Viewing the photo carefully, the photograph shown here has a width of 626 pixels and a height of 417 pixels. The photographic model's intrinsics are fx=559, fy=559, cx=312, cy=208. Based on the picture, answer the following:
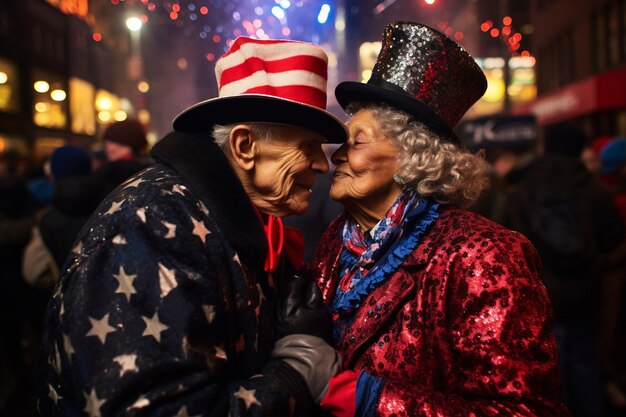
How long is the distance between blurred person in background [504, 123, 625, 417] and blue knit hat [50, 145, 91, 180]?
3.58 meters

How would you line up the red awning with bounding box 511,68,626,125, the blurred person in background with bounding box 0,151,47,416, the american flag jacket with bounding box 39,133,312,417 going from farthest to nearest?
the red awning with bounding box 511,68,626,125 < the blurred person in background with bounding box 0,151,47,416 < the american flag jacket with bounding box 39,133,312,417

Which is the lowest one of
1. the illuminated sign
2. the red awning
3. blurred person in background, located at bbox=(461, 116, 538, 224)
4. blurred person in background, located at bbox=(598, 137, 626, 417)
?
blurred person in background, located at bbox=(598, 137, 626, 417)

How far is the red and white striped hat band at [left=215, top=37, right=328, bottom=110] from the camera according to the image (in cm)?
203

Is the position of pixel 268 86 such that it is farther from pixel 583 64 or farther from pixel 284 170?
pixel 583 64

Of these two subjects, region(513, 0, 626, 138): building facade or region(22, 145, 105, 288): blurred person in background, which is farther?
region(513, 0, 626, 138): building facade

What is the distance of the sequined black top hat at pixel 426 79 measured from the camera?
231cm

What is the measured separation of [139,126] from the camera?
560 centimetres

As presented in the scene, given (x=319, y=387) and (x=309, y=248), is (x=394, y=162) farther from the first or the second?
(x=309, y=248)

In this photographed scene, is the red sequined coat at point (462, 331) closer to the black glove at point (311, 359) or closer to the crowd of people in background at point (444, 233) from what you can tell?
the crowd of people in background at point (444, 233)

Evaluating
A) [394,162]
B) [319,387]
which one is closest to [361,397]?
[319,387]

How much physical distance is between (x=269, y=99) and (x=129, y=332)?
2.88 feet

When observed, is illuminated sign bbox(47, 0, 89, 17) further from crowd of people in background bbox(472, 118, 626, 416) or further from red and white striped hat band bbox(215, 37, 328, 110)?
red and white striped hat band bbox(215, 37, 328, 110)

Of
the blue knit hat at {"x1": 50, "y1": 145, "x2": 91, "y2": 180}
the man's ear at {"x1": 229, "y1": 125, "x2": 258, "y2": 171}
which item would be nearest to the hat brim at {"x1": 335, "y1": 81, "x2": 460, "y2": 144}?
the man's ear at {"x1": 229, "y1": 125, "x2": 258, "y2": 171}

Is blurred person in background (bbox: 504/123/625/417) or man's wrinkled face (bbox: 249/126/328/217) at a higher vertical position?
man's wrinkled face (bbox: 249/126/328/217)
